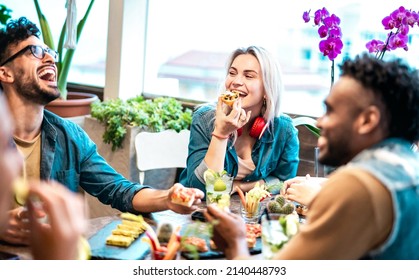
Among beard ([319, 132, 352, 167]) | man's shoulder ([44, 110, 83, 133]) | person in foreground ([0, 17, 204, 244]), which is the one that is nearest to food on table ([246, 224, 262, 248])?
person in foreground ([0, 17, 204, 244])

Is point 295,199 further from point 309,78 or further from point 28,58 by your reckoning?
point 309,78

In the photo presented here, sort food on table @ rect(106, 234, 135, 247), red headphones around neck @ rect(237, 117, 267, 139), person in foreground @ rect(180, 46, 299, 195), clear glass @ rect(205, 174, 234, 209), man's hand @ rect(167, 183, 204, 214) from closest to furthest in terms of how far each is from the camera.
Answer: food on table @ rect(106, 234, 135, 247) < man's hand @ rect(167, 183, 204, 214) < clear glass @ rect(205, 174, 234, 209) < person in foreground @ rect(180, 46, 299, 195) < red headphones around neck @ rect(237, 117, 267, 139)

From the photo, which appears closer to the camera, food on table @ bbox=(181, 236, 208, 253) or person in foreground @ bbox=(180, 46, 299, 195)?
food on table @ bbox=(181, 236, 208, 253)

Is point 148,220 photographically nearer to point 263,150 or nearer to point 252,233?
point 252,233

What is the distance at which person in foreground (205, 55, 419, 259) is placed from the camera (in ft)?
4.62

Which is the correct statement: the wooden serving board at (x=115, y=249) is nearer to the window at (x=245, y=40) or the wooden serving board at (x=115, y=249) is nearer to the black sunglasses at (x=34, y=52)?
the black sunglasses at (x=34, y=52)

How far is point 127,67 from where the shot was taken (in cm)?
486

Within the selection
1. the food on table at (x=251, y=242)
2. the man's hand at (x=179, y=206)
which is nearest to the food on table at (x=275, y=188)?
the man's hand at (x=179, y=206)

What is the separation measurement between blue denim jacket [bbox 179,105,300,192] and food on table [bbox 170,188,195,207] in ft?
2.11

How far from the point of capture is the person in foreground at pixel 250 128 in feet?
10.2

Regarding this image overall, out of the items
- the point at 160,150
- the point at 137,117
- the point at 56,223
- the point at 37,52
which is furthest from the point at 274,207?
the point at 137,117

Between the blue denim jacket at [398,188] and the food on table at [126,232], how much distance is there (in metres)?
0.80

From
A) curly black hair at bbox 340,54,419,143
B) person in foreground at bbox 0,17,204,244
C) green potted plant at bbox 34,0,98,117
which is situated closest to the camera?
curly black hair at bbox 340,54,419,143

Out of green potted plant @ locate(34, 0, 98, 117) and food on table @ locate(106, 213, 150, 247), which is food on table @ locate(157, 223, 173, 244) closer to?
food on table @ locate(106, 213, 150, 247)
